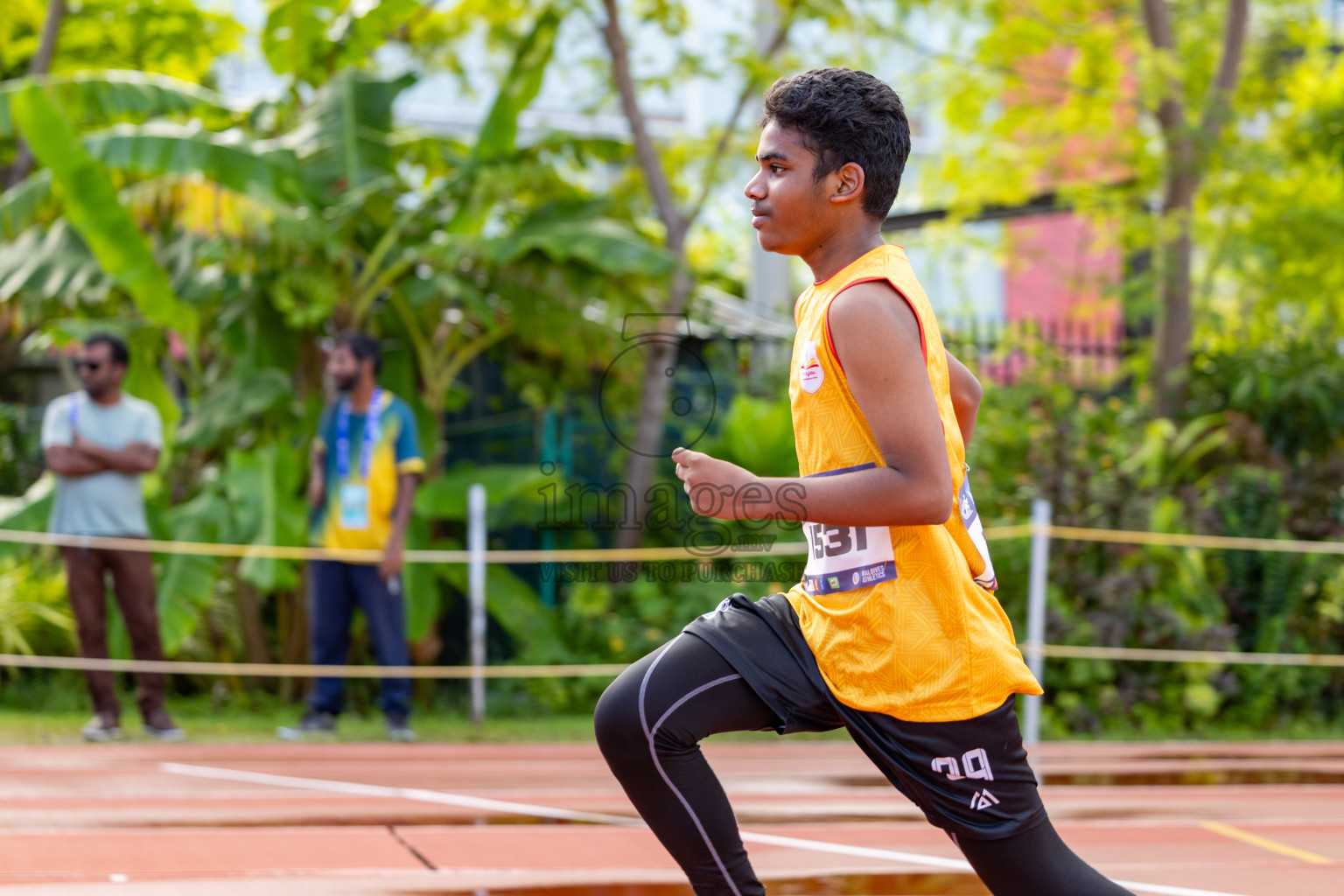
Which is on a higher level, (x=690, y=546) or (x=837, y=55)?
(x=837, y=55)

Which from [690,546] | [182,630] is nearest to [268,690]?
[182,630]

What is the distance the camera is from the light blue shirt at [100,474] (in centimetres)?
683

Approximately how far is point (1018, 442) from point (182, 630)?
17.8 ft

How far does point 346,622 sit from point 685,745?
5.17 meters

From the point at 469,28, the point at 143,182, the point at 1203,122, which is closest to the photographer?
the point at 143,182

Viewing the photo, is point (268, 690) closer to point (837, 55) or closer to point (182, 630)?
point (182, 630)

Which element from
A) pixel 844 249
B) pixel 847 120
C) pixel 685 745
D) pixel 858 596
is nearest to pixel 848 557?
pixel 858 596

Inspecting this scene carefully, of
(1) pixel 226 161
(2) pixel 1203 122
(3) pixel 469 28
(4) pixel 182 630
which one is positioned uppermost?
(3) pixel 469 28

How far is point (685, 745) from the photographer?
2.46 meters

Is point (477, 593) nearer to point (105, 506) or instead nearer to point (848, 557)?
point (105, 506)

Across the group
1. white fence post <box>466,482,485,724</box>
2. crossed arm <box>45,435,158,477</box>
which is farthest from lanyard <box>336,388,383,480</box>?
crossed arm <box>45,435,158,477</box>

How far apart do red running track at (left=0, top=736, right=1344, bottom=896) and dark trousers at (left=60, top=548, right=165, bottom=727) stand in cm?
31

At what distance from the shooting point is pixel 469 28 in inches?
425

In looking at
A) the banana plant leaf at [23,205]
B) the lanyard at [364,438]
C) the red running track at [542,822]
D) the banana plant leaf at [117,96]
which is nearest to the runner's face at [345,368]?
the lanyard at [364,438]
